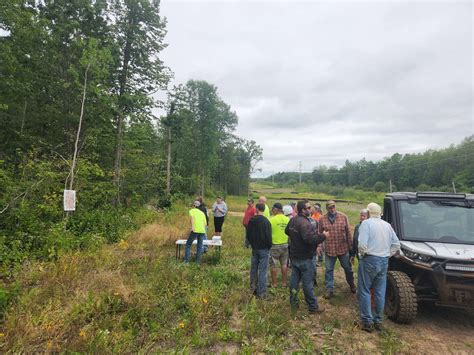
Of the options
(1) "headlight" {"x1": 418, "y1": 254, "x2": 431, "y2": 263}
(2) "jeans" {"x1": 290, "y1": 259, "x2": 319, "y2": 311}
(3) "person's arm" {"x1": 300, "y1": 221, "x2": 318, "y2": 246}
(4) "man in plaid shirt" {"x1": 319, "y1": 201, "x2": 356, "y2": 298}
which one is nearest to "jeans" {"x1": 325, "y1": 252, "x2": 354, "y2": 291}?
(4) "man in plaid shirt" {"x1": 319, "y1": 201, "x2": 356, "y2": 298}

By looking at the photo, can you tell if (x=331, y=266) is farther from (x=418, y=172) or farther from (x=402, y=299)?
(x=418, y=172)

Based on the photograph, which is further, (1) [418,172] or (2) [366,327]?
(1) [418,172]

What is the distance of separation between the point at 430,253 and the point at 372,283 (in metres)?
0.94

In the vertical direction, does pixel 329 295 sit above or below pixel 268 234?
below

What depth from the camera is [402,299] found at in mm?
3973

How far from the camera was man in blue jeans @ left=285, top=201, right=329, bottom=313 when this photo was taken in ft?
14.4

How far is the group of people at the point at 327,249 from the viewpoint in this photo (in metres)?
3.97

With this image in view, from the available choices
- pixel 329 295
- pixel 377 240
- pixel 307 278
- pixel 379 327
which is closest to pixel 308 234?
pixel 307 278

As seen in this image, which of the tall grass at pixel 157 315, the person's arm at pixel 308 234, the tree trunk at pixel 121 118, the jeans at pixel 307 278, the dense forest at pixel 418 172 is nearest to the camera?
the tall grass at pixel 157 315

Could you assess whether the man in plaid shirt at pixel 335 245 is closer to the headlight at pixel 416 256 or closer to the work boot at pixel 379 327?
the headlight at pixel 416 256

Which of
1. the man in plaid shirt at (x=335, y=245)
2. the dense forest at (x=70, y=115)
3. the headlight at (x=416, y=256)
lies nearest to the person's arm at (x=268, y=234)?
the man in plaid shirt at (x=335, y=245)

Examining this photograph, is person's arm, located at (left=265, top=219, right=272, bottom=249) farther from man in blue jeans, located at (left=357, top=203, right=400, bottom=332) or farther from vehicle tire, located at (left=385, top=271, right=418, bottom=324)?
vehicle tire, located at (left=385, top=271, right=418, bottom=324)

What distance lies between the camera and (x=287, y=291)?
216 inches

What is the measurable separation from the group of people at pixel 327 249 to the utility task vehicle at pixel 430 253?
0.37 m
